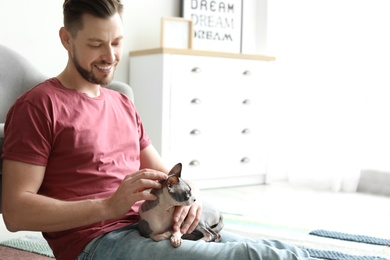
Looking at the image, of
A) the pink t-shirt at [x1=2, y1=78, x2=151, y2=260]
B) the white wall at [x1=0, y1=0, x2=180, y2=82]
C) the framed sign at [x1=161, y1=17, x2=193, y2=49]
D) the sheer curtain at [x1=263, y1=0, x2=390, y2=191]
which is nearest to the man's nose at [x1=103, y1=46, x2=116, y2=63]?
the pink t-shirt at [x1=2, y1=78, x2=151, y2=260]

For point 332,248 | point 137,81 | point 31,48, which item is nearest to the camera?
point 332,248

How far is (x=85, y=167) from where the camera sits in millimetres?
1315

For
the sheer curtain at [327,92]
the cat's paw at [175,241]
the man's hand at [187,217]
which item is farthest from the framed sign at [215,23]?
the cat's paw at [175,241]

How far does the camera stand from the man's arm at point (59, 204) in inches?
46.3

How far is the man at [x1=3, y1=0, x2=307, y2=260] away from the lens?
1192 millimetres

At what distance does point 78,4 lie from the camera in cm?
Result: 135

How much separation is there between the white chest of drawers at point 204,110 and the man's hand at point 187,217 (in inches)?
90.9

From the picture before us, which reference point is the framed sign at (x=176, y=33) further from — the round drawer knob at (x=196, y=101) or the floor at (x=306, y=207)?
the floor at (x=306, y=207)

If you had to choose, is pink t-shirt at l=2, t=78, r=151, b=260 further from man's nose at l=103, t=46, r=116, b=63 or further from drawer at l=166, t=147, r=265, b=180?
drawer at l=166, t=147, r=265, b=180

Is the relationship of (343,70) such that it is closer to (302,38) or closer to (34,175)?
(302,38)

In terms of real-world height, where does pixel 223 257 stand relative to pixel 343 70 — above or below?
below

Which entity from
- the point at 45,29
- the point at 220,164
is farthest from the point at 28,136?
the point at 220,164

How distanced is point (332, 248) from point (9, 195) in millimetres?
1505

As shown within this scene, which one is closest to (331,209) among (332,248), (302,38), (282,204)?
(282,204)
